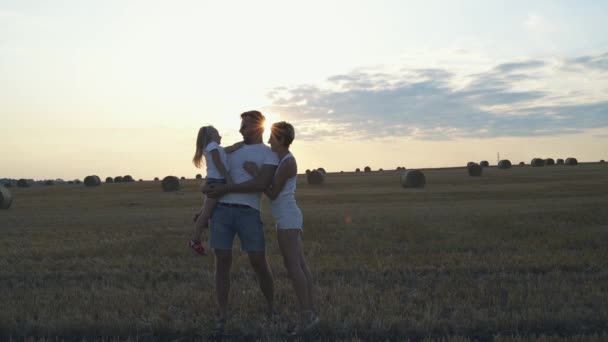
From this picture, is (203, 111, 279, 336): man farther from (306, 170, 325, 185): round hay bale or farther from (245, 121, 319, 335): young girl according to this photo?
(306, 170, 325, 185): round hay bale

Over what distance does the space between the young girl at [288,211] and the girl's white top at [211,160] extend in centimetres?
24

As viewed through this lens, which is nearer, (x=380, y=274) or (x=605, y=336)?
(x=605, y=336)

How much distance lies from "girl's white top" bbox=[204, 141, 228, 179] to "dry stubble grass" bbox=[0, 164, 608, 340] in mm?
1503

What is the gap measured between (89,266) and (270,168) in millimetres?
5397

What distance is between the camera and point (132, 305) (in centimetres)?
658

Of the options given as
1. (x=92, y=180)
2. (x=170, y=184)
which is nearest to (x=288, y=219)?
(x=170, y=184)

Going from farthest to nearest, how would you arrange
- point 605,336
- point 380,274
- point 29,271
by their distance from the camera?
1. point 29,271
2. point 380,274
3. point 605,336

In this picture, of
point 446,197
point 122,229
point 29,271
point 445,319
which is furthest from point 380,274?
point 446,197

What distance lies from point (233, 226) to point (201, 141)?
897mm

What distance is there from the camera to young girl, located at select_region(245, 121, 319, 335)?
216 inches

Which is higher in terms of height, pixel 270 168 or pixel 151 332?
pixel 270 168

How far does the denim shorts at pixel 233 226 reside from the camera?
562 centimetres

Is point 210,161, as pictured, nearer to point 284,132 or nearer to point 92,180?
point 284,132

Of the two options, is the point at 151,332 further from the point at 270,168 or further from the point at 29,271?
the point at 29,271
